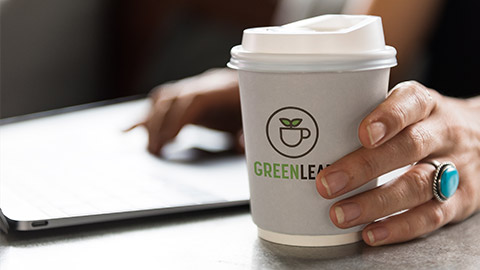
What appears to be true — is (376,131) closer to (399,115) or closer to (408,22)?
(399,115)

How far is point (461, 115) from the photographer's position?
2.72 ft

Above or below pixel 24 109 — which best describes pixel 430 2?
above

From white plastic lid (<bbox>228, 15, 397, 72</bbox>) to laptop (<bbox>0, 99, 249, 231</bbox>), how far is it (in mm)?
242

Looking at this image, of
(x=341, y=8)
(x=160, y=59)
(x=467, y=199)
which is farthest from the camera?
(x=160, y=59)

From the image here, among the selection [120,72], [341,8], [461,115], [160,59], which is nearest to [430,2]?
[341,8]

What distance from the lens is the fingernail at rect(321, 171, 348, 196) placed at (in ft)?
2.12

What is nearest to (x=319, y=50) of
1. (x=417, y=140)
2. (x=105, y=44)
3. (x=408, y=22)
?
(x=417, y=140)

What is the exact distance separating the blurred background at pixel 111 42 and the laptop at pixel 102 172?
1487 millimetres

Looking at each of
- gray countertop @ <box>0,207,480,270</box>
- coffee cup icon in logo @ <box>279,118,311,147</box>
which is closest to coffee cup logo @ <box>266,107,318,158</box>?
coffee cup icon in logo @ <box>279,118,311,147</box>

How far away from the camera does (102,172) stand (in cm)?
100

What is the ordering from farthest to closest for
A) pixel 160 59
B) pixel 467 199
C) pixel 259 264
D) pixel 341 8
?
pixel 160 59 < pixel 341 8 < pixel 467 199 < pixel 259 264

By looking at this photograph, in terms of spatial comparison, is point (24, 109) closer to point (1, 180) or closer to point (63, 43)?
point (63, 43)

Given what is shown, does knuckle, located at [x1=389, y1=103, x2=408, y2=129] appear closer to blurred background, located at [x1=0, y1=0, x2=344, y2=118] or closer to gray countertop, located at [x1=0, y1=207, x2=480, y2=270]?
gray countertop, located at [x1=0, y1=207, x2=480, y2=270]

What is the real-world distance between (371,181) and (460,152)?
0.16 meters
